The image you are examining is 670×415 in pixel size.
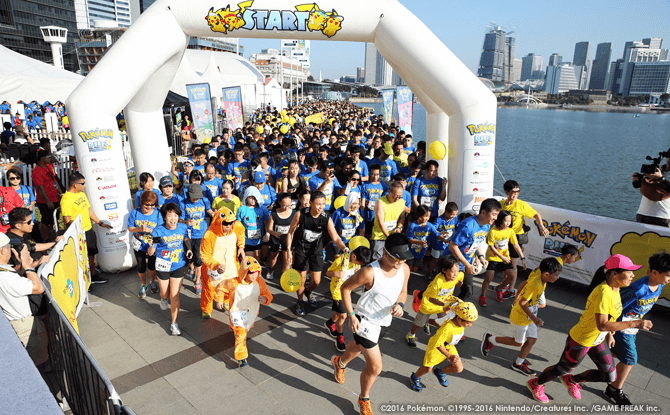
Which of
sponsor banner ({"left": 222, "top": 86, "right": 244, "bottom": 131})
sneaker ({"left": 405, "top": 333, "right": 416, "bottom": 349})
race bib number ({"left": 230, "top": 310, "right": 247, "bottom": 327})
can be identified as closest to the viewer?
race bib number ({"left": 230, "top": 310, "right": 247, "bottom": 327})

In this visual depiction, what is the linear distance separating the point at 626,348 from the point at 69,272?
5735 mm

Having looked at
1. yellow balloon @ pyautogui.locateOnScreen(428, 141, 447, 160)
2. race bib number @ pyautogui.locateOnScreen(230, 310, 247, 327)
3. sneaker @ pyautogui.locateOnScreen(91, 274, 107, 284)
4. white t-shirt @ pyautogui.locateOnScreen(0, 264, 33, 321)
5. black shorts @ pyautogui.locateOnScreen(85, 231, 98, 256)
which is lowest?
sneaker @ pyautogui.locateOnScreen(91, 274, 107, 284)

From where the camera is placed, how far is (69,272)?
4.21 m

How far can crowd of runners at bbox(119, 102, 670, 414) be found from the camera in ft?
11.6

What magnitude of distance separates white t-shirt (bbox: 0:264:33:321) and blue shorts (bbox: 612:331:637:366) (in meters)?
5.38

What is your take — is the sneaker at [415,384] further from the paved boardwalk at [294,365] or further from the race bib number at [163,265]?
the race bib number at [163,265]

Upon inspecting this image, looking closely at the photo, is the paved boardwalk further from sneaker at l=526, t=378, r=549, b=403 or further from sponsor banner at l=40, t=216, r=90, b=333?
sponsor banner at l=40, t=216, r=90, b=333

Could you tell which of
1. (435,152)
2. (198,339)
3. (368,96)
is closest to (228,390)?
(198,339)

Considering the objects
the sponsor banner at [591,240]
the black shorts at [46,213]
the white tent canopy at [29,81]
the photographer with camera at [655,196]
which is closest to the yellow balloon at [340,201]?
the sponsor banner at [591,240]

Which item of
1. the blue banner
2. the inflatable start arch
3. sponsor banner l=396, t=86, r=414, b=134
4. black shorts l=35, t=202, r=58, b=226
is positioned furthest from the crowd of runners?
sponsor banner l=396, t=86, r=414, b=134

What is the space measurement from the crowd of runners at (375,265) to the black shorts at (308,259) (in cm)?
1

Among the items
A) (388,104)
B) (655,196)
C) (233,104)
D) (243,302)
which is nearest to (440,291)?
(243,302)

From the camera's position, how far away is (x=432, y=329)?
17.3 ft

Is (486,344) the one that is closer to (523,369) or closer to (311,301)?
(523,369)
